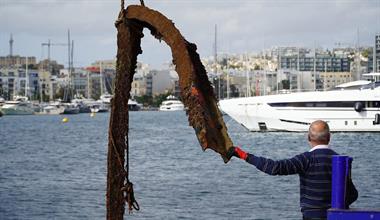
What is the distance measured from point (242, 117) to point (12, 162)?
2284 cm

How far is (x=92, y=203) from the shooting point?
2711 centimetres

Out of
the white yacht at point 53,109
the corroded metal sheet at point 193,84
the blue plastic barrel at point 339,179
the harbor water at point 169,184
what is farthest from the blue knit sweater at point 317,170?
the white yacht at point 53,109

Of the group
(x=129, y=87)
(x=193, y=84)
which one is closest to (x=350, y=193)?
(x=193, y=84)

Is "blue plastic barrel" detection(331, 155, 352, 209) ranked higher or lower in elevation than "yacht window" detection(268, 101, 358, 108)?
lower

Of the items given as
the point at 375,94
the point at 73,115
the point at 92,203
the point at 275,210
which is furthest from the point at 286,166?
the point at 73,115

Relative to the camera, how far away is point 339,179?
8.98 meters

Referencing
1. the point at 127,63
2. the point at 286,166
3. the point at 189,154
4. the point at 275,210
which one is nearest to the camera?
the point at 286,166

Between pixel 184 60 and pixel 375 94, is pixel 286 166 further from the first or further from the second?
pixel 375 94

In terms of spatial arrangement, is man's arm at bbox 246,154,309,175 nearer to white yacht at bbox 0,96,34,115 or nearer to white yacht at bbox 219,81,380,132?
white yacht at bbox 219,81,380,132

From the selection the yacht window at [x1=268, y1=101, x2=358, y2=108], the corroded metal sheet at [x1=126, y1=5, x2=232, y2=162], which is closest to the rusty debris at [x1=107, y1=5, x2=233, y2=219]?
the corroded metal sheet at [x1=126, y1=5, x2=232, y2=162]

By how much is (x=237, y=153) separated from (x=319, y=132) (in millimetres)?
836

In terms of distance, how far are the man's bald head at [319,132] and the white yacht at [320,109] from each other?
179 feet

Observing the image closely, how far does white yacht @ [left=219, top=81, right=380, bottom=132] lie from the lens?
63.8m

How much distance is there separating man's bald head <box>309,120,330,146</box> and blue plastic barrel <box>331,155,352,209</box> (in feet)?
1.19
